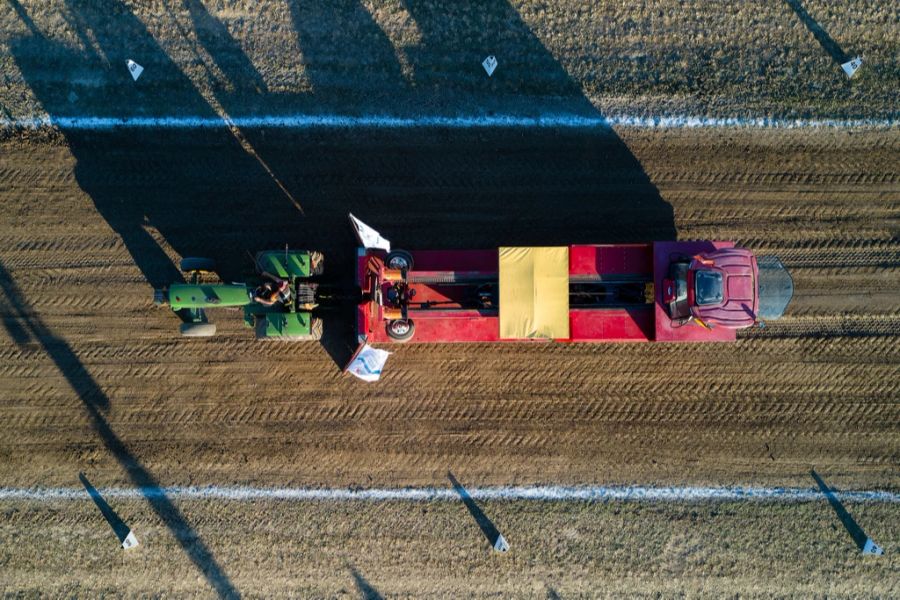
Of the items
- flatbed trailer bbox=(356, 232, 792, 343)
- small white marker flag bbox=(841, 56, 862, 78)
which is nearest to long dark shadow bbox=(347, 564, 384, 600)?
flatbed trailer bbox=(356, 232, 792, 343)

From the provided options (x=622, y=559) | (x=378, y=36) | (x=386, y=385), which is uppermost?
(x=378, y=36)

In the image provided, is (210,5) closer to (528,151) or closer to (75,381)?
(528,151)

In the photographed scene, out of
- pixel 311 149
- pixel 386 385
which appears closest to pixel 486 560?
pixel 386 385

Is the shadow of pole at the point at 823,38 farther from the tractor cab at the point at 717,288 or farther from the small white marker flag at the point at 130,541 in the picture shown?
the small white marker flag at the point at 130,541

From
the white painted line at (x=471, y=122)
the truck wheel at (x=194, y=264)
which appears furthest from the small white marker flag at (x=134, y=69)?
the truck wheel at (x=194, y=264)

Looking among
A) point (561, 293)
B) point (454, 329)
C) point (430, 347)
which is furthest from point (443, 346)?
point (561, 293)

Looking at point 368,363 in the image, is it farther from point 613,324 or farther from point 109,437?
point 109,437
